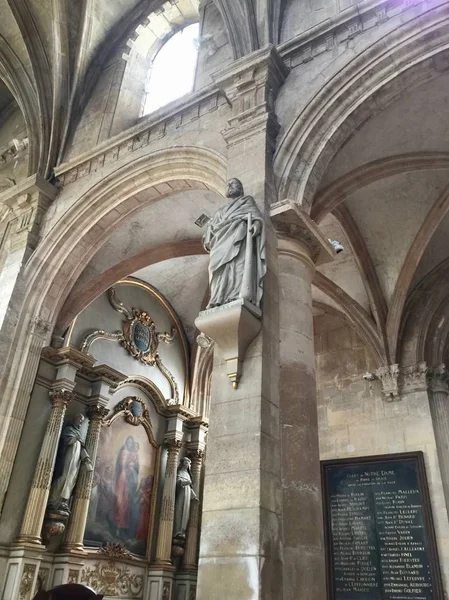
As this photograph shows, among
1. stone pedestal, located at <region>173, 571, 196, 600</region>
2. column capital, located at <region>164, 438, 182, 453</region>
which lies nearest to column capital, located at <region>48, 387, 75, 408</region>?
column capital, located at <region>164, 438, 182, 453</region>

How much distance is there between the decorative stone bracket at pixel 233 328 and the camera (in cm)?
451

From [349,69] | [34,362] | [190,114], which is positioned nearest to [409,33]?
[349,69]

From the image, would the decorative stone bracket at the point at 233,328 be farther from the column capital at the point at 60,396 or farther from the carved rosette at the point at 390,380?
the carved rosette at the point at 390,380

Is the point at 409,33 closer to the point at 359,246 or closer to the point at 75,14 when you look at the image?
the point at 359,246

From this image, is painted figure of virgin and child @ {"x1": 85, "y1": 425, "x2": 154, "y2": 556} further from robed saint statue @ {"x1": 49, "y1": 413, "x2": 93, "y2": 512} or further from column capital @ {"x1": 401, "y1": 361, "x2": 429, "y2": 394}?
column capital @ {"x1": 401, "y1": 361, "x2": 429, "y2": 394}

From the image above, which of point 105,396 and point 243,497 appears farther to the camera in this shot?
point 105,396

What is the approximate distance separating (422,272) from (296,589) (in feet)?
22.0

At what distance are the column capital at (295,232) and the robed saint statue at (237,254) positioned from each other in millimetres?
296

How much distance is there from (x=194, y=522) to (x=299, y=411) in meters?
6.19

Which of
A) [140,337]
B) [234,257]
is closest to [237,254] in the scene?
[234,257]

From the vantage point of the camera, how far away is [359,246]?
363 inches

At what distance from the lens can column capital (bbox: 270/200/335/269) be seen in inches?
211

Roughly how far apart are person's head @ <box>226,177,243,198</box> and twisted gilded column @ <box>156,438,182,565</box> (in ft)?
20.1

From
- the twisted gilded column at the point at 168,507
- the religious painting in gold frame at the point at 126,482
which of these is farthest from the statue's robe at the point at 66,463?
the twisted gilded column at the point at 168,507
